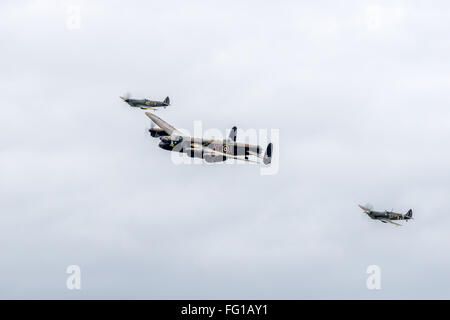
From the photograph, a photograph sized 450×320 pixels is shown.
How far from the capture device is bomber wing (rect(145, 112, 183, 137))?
182325 mm

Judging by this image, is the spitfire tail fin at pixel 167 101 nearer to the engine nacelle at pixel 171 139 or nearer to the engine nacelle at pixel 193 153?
the engine nacelle at pixel 171 139

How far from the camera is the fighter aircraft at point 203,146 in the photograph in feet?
552

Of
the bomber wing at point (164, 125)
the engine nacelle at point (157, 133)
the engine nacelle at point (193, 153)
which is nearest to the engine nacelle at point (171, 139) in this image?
the engine nacelle at point (193, 153)

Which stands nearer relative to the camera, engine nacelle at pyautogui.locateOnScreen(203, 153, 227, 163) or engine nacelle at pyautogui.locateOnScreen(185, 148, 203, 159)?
engine nacelle at pyautogui.locateOnScreen(203, 153, 227, 163)

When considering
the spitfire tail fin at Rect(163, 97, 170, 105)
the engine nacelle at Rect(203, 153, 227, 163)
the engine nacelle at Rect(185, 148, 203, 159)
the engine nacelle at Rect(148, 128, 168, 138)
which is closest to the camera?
the engine nacelle at Rect(203, 153, 227, 163)

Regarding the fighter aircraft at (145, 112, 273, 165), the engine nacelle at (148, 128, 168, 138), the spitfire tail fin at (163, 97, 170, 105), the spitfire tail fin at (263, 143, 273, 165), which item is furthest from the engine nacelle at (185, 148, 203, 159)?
the spitfire tail fin at (263, 143, 273, 165)

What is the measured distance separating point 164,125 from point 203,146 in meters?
17.6

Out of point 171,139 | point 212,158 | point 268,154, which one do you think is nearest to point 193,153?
point 212,158

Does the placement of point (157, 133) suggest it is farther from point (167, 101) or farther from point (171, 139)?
point (167, 101)

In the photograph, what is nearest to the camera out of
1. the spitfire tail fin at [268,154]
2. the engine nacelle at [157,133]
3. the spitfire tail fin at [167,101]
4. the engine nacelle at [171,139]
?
the engine nacelle at [171,139]

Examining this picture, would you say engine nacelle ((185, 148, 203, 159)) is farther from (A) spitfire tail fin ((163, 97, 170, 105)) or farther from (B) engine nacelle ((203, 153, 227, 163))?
(A) spitfire tail fin ((163, 97, 170, 105))
